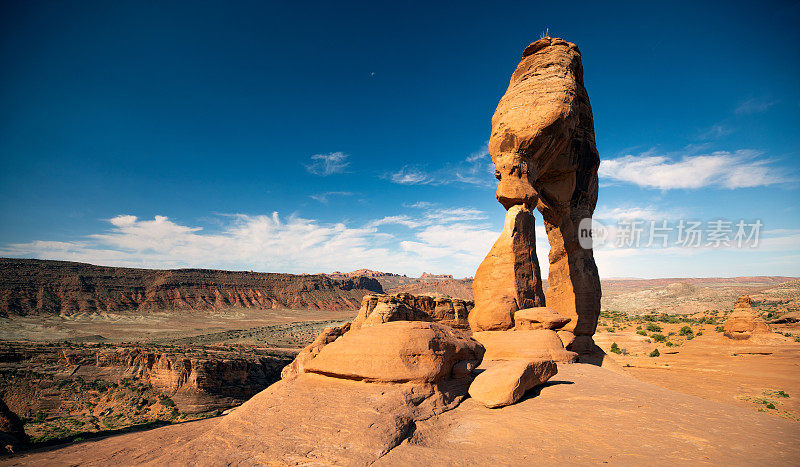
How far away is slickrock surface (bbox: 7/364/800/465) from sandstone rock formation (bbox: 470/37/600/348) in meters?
5.26

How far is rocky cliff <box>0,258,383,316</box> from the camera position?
2510 inches

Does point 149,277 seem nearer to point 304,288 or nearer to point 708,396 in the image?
point 304,288

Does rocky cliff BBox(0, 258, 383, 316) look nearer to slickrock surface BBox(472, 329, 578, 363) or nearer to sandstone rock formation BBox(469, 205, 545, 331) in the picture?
sandstone rock formation BBox(469, 205, 545, 331)

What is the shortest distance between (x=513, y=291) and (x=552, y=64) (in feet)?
29.5

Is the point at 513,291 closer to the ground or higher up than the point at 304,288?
higher up

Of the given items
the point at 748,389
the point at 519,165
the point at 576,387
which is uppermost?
the point at 519,165

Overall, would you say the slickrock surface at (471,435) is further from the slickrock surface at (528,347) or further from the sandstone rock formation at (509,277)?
the sandstone rock formation at (509,277)

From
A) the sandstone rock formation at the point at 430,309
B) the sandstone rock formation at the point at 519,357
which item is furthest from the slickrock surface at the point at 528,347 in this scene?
the sandstone rock formation at the point at 430,309

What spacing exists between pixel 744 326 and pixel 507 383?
26411 millimetres

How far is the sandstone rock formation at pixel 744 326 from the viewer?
829 inches

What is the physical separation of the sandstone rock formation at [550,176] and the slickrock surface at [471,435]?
5262 millimetres

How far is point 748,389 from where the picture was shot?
10.5 meters

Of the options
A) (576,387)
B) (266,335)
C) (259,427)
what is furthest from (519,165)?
(266,335)

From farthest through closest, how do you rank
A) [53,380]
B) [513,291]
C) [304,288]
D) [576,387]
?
[304,288] < [53,380] < [513,291] < [576,387]
